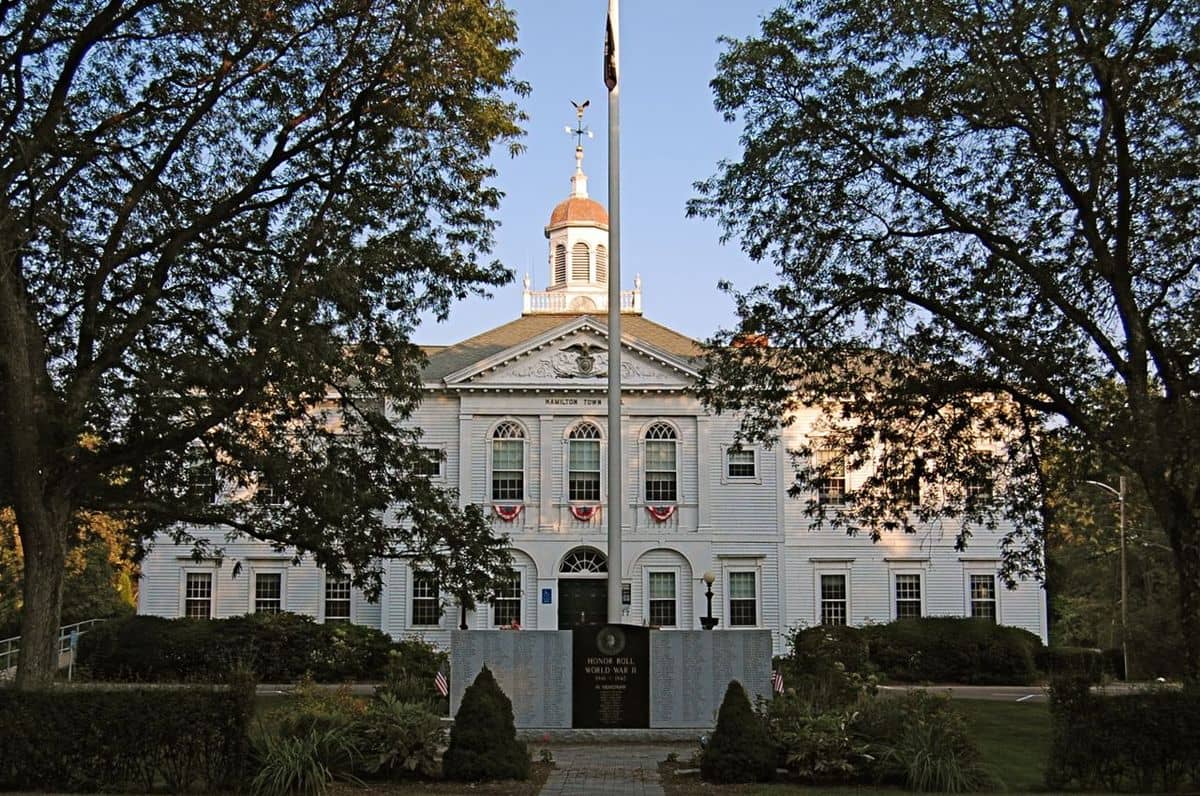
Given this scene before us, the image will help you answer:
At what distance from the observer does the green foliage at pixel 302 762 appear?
43.7ft

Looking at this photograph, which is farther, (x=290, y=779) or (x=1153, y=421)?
(x=1153, y=421)

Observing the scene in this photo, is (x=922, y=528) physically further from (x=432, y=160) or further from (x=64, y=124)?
(x=64, y=124)

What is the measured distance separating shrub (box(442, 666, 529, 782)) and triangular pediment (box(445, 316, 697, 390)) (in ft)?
77.6

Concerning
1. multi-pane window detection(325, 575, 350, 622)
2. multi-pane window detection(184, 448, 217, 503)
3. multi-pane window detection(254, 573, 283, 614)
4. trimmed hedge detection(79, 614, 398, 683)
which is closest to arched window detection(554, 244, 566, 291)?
multi-pane window detection(325, 575, 350, 622)

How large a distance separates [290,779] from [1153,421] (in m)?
11.4

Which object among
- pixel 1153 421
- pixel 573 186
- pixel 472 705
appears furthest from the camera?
pixel 573 186

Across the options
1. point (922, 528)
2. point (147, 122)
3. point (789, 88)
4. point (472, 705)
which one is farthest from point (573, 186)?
point (472, 705)

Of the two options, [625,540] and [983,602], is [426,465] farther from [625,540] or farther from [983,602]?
[983,602]

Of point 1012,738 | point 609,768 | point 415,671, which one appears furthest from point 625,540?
point 609,768

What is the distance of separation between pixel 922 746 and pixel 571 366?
82.7ft

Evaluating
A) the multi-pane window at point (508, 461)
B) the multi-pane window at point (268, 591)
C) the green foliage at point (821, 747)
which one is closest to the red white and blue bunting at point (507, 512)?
the multi-pane window at point (508, 461)

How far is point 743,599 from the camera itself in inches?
1510

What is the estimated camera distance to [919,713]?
587 inches

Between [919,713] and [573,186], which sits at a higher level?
[573,186]
